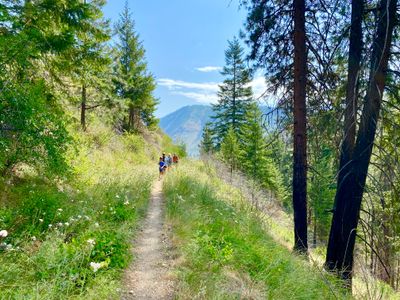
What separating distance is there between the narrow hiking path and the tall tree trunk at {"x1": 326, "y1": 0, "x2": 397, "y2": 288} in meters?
3.48

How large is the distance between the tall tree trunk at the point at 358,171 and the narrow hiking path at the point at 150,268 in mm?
3484

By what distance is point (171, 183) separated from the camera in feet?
34.2

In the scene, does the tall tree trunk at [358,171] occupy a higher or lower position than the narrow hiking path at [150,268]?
higher

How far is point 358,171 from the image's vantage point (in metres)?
5.35

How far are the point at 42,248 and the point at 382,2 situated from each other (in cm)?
655

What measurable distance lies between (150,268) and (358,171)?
4.40 meters

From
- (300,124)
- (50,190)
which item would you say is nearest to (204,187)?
(300,124)

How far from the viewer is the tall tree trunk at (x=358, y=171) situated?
4859mm

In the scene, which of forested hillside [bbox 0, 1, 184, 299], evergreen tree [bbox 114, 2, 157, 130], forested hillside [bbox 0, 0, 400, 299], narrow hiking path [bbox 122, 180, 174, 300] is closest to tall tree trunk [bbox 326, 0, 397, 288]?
forested hillside [bbox 0, 0, 400, 299]

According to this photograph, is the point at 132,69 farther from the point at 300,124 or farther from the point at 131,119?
the point at 300,124

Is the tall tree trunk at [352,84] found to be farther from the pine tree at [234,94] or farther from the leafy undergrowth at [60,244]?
the pine tree at [234,94]

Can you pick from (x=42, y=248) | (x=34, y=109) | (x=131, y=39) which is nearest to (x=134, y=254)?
(x=42, y=248)

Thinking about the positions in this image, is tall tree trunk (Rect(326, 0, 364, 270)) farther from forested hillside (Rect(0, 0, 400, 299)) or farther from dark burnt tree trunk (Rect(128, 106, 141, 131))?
dark burnt tree trunk (Rect(128, 106, 141, 131))

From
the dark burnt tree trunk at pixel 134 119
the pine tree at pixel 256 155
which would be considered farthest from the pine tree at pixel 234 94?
the dark burnt tree trunk at pixel 134 119
